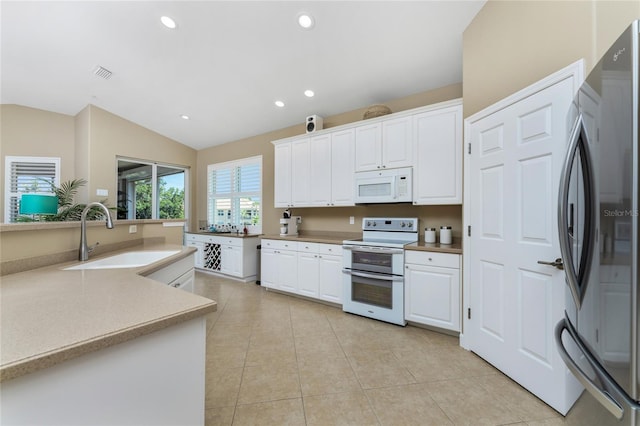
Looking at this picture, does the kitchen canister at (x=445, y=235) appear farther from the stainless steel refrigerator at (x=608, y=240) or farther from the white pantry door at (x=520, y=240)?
the stainless steel refrigerator at (x=608, y=240)

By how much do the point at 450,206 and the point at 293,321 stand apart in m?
2.28

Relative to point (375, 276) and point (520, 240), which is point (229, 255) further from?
point (520, 240)

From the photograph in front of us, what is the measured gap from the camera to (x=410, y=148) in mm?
2947

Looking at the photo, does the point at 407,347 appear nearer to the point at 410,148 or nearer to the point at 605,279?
the point at 605,279

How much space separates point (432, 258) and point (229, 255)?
3.53 meters

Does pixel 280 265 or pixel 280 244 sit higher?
pixel 280 244

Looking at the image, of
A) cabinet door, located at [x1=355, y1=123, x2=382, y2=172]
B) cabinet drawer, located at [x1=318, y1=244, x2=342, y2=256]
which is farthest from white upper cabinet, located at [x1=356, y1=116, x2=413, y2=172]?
cabinet drawer, located at [x1=318, y1=244, x2=342, y2=256]

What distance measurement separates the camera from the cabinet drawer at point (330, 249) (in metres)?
3.28

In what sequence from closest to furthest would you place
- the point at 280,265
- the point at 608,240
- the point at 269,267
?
the point at 608,240
the point at 280,265
the point at 269,267

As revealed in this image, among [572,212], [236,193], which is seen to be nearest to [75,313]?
→ [572,212]

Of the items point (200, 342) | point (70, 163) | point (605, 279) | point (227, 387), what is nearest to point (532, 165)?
point (605, 279)

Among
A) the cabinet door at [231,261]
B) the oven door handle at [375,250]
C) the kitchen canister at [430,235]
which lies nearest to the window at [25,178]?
the cabinet door at [231,261]

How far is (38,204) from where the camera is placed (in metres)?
1.81

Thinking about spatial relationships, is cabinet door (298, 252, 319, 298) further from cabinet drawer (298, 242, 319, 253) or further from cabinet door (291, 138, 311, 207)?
cabinet door (291, 138, 311, 207)
